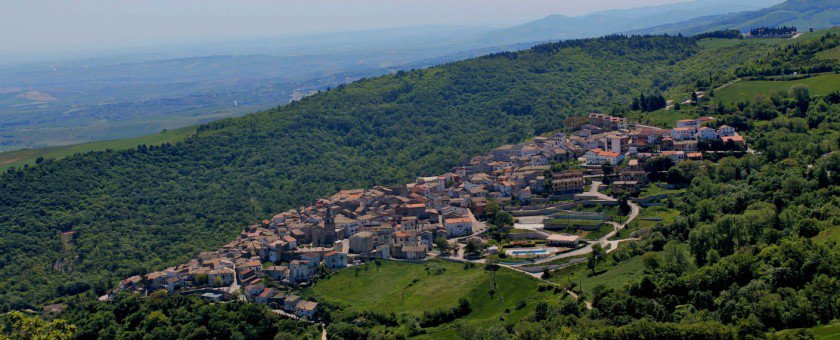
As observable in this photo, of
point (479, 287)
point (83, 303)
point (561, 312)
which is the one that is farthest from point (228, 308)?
point (561, 312)

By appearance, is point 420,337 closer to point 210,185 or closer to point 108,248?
point 108,248

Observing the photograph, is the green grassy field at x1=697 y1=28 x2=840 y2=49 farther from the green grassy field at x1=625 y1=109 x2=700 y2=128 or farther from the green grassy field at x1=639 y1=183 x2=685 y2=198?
the green grassy field at x1=639 y1=183 x2=685 y2=198

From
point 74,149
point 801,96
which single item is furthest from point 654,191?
point 74,149

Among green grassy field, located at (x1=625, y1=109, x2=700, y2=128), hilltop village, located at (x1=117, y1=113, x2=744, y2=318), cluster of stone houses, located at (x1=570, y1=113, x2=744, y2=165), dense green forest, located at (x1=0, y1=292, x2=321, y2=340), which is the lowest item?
dense green forest, located at (x1=0, y1=292, x2=321, y2=340)

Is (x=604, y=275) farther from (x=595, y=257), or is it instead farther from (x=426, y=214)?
(x=426, y=214)

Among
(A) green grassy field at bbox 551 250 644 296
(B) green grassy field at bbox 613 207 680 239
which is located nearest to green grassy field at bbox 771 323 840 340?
(A) green grassy field at bbox 551 250 644 296
